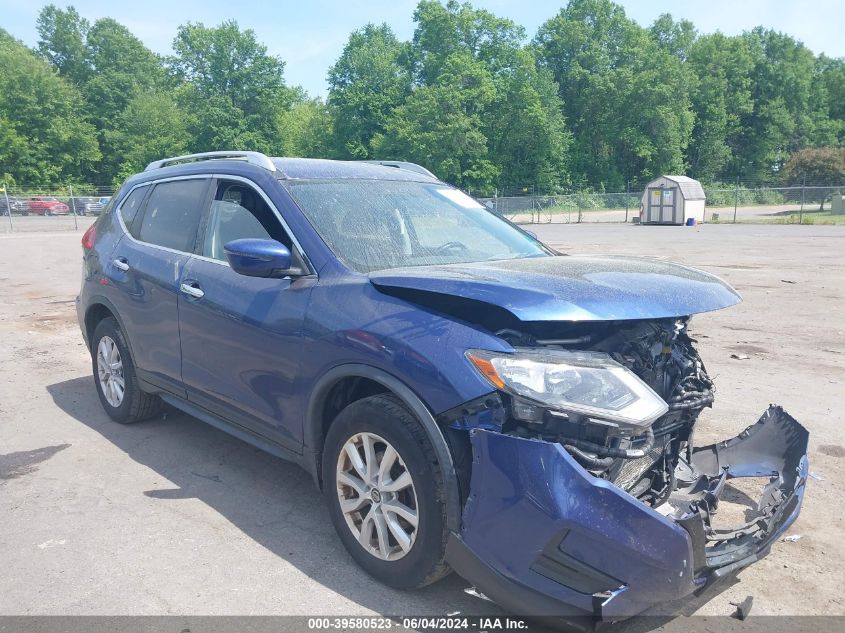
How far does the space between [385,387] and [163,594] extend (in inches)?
52.3

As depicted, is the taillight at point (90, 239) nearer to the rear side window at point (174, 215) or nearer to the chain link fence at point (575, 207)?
the rear side window at point (174, 215)

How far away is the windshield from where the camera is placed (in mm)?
3469

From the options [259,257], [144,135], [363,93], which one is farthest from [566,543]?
[144,135]

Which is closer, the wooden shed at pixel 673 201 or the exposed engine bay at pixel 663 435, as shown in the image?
the exposed engine bay at pixel 663 435

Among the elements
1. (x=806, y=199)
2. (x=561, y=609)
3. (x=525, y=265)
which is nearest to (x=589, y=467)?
(x=561, y=609)

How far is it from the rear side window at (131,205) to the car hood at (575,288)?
2764 mm

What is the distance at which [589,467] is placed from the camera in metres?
2.38

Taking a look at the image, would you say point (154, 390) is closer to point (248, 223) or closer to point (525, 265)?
point (248, 223)

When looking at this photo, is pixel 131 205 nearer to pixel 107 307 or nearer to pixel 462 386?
pixel 107 307

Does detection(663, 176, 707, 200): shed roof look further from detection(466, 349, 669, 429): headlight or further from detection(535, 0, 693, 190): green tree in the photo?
detection(466, 349, 669, 429): headlight

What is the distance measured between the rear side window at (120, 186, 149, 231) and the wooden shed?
34.1m

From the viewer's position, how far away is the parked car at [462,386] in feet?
7.66

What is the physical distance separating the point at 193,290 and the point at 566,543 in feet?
8.68

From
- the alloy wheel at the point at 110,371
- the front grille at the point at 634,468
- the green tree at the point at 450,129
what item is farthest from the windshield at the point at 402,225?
the green tree at the point at 450,129
